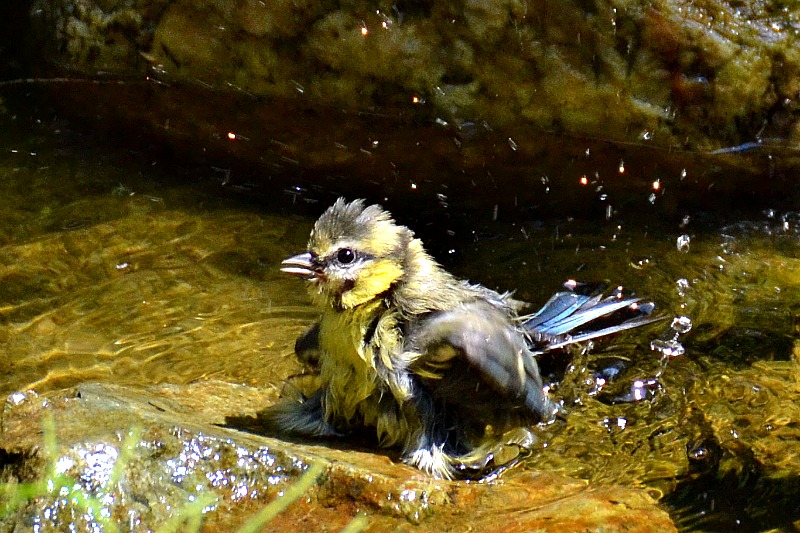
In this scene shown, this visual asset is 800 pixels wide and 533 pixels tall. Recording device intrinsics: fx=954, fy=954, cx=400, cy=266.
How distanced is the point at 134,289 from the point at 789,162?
368 cm

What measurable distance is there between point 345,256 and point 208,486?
1053 mm

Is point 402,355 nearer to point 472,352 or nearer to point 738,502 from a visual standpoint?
point 472,352

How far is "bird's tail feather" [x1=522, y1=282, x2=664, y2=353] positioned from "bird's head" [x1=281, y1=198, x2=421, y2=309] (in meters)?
0.91

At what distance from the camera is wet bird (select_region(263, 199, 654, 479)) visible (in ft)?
11.4

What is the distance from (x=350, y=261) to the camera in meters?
3.59

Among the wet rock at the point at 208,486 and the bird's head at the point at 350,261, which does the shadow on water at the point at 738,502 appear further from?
the bird's head at the point at 350,261

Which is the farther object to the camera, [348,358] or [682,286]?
[682,286]

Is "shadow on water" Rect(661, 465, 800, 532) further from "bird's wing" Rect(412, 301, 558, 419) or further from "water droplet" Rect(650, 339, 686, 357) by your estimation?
"water droplet" Rect(650, 339, 686, 357)

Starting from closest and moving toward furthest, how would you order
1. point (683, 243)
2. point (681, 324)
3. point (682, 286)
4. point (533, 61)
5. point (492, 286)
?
point (681, 324) < point (682, 286) < point (492, 286) < point (683, 243) < point (533, 61)

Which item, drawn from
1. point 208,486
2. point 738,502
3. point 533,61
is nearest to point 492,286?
point 533,61

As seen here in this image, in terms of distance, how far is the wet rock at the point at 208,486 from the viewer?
8.89 feet

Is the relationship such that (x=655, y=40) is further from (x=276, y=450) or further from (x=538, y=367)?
(x=276, y=450)

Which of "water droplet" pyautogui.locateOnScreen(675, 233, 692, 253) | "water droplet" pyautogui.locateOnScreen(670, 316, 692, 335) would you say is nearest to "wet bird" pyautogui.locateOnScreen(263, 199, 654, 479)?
"water droplet" pyautogui.locateOnScreen(670, 316, 692, 335)

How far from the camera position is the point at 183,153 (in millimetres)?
6180
